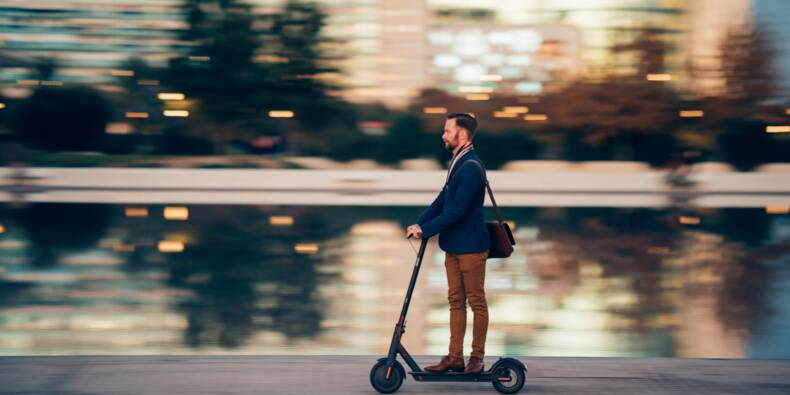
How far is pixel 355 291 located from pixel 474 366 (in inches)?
178

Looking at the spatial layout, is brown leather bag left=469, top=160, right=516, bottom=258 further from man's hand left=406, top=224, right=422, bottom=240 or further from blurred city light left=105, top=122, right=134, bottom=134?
blurred city light left=105, top=122, right=134, bottom=134

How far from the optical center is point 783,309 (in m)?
8.68

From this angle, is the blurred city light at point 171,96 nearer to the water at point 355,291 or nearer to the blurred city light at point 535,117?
the blurred city light at point 535,117

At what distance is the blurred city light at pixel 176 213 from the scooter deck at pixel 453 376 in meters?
13.8

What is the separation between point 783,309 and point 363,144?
2955 cm

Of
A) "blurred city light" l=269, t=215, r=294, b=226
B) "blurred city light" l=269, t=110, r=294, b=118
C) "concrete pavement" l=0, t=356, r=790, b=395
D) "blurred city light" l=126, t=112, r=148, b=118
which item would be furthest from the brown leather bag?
"blurred city light" l=126, t=112, r=148, b=118

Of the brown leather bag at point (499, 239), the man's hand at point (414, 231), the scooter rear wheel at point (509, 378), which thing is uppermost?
the man's hand at point (414, 231)

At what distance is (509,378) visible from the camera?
16.4 feet

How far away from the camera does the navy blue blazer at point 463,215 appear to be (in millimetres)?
4836

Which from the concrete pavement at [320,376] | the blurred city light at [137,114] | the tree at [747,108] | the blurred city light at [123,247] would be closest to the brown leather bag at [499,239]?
the concrete pavement at [320,376]

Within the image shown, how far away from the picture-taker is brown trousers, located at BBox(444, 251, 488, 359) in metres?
4.95

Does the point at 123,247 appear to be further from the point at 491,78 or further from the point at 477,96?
the point at 491,78

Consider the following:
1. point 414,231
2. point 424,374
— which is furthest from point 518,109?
point 414,231

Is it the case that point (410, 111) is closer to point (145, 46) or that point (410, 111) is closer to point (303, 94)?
point (303, 94)
